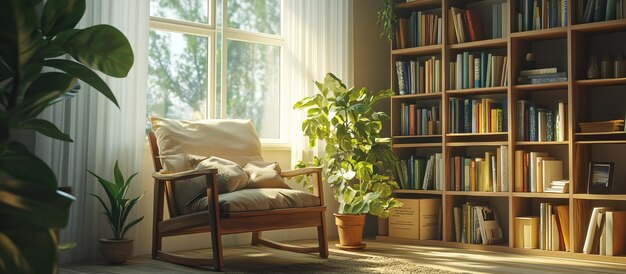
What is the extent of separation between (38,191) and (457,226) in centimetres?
450

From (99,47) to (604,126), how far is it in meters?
3.88

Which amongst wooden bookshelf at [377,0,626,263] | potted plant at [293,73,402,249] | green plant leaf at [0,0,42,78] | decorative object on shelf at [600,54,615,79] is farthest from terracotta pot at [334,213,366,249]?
green plant leaf at [0,0,42,78]

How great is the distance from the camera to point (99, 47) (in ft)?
3.95

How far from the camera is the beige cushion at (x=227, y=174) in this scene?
4152 mm

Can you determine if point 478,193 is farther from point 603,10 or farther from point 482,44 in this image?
point 603,10

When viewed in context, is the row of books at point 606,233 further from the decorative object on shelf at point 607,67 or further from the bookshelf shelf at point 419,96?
the bookshelf shelf at point 419,96

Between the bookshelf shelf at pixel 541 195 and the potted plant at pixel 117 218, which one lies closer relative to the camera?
the potted plant at pixel 117 218

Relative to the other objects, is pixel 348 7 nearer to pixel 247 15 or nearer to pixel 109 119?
pixel 247 15

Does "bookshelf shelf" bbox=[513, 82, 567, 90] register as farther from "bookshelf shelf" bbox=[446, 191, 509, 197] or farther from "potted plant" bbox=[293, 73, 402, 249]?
"potted plant" bbox=[293, 73, 402, 249]

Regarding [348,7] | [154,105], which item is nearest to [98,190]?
[154,105]

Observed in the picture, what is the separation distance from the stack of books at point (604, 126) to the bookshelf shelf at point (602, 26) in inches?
22.0

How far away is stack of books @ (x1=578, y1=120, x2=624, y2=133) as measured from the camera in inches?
176

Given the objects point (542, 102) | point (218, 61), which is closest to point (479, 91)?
point (542, 102)

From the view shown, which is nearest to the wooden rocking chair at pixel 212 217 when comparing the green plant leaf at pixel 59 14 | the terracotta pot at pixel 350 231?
the terracotta pot at pixel 350 231
